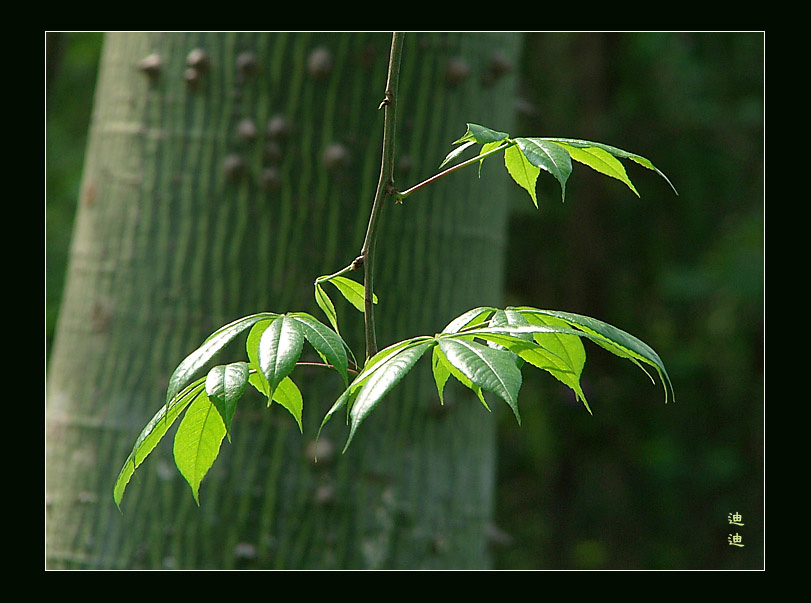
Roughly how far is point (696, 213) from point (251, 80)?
2.72 m

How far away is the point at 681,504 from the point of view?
147 inches

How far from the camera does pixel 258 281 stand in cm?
104

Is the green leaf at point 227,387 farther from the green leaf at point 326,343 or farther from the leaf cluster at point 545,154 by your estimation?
the leaf cluster at point 545,154

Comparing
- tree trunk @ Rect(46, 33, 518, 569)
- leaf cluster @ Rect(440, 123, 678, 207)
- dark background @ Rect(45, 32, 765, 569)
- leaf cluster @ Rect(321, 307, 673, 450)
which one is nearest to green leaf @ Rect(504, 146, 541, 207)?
leaf cluster @ Rect(440, 123, 678, 207)

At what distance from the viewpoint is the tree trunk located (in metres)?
1.03

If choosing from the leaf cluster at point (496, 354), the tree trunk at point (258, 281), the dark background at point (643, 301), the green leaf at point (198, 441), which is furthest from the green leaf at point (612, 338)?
the dark background at point (643, 301)

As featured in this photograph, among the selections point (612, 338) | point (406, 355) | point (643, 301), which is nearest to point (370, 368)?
point (406, 355)

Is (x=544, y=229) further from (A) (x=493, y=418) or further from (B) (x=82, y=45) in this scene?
(A) (x=493, y=418)

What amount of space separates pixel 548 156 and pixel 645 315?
3.42 meters

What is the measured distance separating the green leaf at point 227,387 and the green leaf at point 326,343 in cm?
4

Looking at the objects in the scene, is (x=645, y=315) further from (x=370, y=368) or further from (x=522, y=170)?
(x=370, y=368)

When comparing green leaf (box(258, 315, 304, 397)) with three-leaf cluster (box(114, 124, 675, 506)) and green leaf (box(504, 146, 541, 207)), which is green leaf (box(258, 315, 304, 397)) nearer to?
three-leaf cluster (box(114, 124, 675, 506))

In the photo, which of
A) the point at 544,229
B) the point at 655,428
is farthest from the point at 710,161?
the point at 655,428

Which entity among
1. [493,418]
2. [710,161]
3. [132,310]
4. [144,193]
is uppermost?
[710,161]
